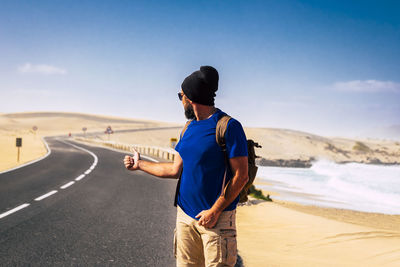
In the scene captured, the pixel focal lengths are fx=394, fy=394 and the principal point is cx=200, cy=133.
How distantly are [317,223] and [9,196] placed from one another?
7887 mm

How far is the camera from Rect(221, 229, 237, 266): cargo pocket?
247cm

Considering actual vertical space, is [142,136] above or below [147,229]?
below

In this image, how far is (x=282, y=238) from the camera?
7043 millimetres

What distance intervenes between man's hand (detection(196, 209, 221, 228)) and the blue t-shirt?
0.05 metres

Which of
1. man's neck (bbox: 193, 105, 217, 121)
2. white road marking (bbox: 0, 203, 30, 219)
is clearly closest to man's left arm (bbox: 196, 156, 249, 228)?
man's neck (bbox: 193, 105, 217, 121)

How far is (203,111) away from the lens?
2564 millimetres

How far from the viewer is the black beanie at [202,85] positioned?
2.47 metres

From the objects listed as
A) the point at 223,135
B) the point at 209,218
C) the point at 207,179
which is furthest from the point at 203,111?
the point at 209,218

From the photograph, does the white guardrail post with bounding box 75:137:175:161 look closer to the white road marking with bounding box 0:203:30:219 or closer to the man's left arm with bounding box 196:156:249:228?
the white road marking with bounding box 0:203:30:219

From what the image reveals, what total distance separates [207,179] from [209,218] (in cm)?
24

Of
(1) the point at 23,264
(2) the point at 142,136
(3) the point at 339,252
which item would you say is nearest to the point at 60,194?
(1) the point at 23,264

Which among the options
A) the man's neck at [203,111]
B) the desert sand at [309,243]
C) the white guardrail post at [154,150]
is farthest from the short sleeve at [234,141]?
the white guardrail post at [154,150]

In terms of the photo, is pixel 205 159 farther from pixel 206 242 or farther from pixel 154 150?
pixel 154 150

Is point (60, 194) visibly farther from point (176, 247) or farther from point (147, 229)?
point (176, 247)
